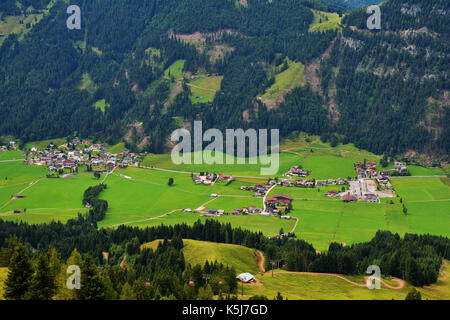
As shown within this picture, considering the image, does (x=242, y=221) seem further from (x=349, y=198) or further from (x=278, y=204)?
(x=349, y=198)

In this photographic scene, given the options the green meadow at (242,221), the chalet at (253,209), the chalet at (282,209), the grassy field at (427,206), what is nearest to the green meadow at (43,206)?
the green meadow at (242,221)

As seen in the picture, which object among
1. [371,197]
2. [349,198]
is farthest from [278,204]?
[371,197]

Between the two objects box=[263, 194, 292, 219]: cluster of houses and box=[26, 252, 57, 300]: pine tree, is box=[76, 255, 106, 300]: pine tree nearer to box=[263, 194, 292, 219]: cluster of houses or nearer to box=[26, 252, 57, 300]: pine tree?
box=[26, 252, 57, 300]: pine tree

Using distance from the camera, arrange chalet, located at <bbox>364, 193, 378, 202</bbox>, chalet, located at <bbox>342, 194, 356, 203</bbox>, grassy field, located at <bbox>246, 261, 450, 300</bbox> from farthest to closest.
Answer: chalet, located at <bbox>364, 193, 378, 202</bbox> → chalet, located at <bbox>342, 194, 356, 203</bbox> → grassy field, located at <bbox>246, 261, 450, 300</bbox>

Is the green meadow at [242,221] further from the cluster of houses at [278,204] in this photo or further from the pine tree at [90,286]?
the pine tree at [90,286]

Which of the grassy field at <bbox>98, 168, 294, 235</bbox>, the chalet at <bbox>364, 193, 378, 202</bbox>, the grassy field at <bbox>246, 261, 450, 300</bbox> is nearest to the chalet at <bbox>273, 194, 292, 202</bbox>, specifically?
the grassy field at <bbox>98, 168, 294, 235</bbox>

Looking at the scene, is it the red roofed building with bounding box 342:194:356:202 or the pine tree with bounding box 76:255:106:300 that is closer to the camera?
the pine tree with bounding box 76:255:106:300
